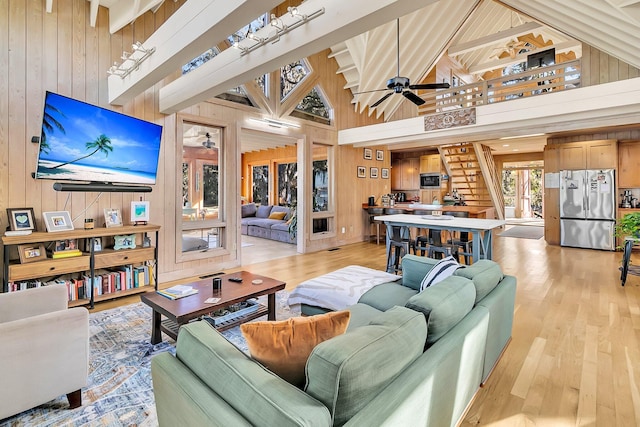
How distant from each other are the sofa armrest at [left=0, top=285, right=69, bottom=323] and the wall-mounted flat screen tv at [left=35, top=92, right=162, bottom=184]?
1.48m

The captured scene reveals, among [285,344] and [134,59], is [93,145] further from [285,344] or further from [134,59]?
[285,344]

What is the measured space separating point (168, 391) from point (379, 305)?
1.59 m

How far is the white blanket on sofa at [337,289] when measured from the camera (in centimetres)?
264

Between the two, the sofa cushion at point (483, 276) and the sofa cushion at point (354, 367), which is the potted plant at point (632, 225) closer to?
the sofa cushion at point (483, 276)

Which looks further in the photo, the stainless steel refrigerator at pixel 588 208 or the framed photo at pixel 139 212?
the stainless steel refrigerator at pixel 588 208

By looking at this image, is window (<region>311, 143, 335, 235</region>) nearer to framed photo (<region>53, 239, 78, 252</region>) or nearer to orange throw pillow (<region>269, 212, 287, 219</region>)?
orange throw pillow (<region>269, 212, 287, 219</region>)

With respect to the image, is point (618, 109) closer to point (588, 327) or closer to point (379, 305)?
point (588, 327)

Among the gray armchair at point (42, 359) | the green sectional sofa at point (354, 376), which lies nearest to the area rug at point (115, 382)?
the gray armchair at point (42, 359)

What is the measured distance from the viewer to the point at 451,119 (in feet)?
18.9

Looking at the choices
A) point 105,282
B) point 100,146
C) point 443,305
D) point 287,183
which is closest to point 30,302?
point 105,282

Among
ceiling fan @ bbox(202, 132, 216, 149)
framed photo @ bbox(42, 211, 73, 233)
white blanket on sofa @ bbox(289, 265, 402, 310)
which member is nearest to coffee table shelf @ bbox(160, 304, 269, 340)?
white blanket on sofa @ bbox(289, 265, 402, 310)

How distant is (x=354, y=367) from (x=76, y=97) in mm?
4451

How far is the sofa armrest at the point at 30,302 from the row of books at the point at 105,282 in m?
1.13

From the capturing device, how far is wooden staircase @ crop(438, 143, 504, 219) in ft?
28.3
